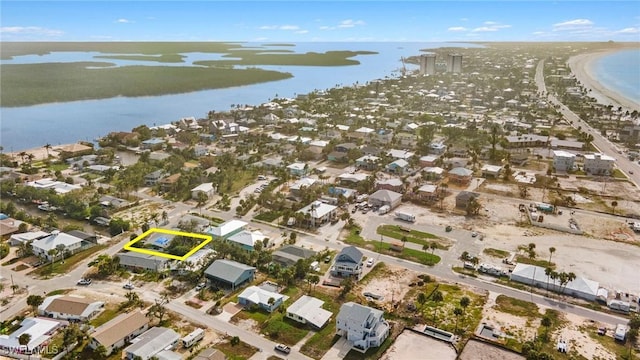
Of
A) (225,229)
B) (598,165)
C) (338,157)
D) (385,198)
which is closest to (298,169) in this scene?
(338,157)

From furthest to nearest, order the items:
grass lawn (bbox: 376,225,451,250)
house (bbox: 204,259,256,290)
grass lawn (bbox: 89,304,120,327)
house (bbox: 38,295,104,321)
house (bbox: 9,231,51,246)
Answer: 1. grass lawn (bbox: 376,225,451,250)
2. house (bbox: 9,231,51,246)
3. house (bbox: 204,259,256,290)
4. house (bbox: 38,295,104,321)
5. grass lawn (bbox: 89,304,120,327)

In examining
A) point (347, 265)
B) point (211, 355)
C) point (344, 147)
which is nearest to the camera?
point (211, 355)

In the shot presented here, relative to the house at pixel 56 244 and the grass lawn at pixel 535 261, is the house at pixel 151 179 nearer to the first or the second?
the house at pixel 56 244

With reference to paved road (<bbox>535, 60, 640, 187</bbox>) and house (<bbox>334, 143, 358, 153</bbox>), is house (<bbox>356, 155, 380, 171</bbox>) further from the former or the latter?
paved road (<bbox>535, 60, 640, 187</bbox>)

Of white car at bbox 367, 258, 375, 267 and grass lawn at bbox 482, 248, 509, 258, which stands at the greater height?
white car at bbox 367, 258, 375, 267

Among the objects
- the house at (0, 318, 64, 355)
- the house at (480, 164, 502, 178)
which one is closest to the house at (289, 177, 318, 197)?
the house at (480, 164, 502, 178)

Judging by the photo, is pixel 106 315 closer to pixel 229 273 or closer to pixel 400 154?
pixel 229 273
